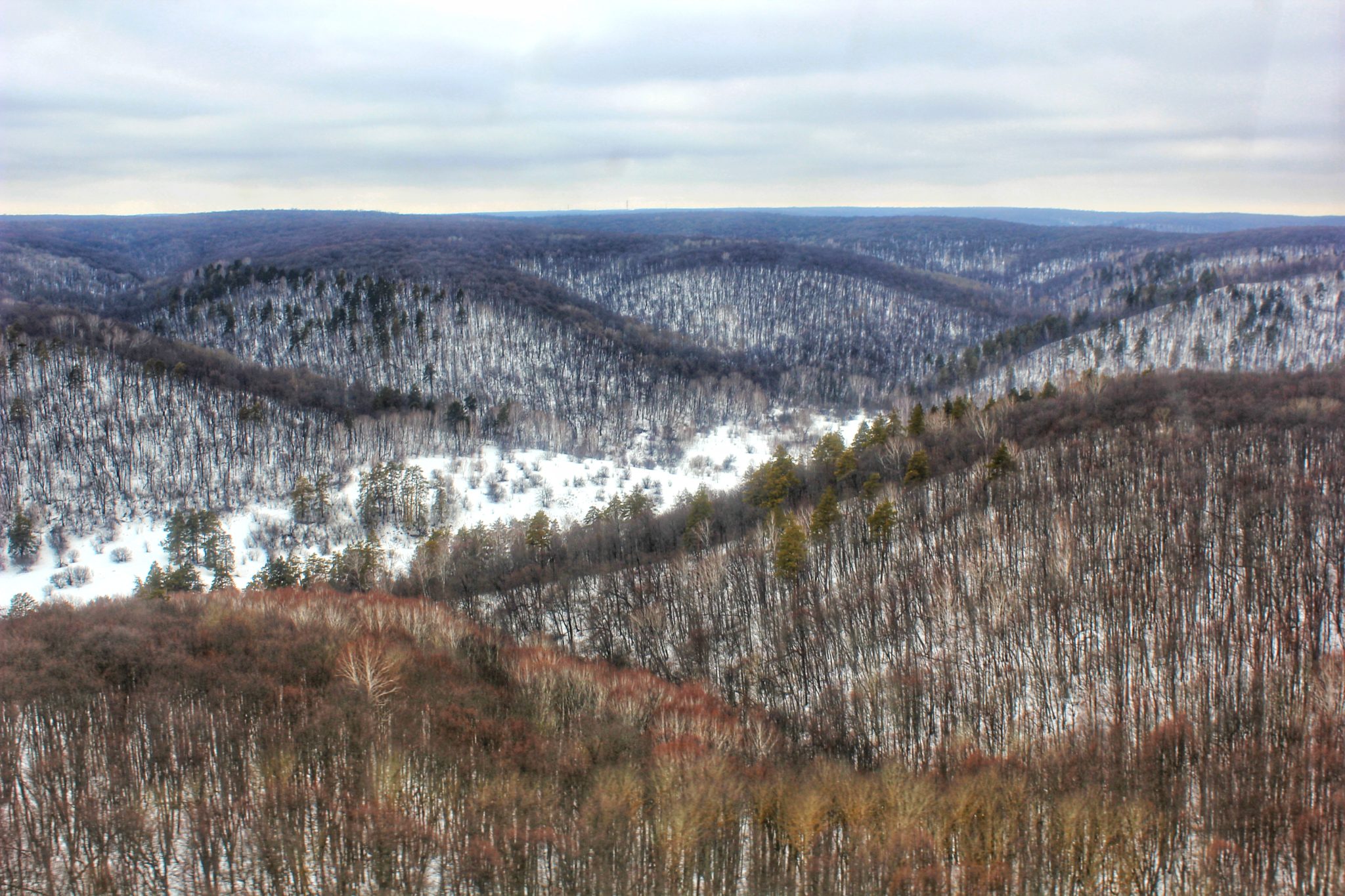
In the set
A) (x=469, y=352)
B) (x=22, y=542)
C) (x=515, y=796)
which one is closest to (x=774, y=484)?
(x=515, y=796)

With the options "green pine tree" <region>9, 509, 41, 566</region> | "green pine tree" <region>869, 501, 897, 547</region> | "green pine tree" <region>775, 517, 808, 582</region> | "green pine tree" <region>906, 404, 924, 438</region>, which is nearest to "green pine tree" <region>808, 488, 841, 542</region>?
"green pine tree" <region>775, 517, 808, 582</region>

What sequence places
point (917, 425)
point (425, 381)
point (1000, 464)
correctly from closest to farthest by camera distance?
point (1000, 464) → point (917, 425) → point (425, 381)

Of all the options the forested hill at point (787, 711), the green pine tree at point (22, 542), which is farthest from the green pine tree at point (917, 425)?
the green pine tree at point (22, 542)

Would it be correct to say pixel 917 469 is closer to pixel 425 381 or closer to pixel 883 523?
A: pixel 883 523

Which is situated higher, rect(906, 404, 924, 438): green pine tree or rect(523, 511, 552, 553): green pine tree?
rect(906, 404, 924, 438): green pine tree

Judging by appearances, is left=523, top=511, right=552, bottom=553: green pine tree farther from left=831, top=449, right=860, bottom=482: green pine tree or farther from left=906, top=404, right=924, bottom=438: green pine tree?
left=906, top=404, right=924, bottom=438: green pine tree

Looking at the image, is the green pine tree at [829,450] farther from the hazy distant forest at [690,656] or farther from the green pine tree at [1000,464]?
the green pine tree at [1000,464]

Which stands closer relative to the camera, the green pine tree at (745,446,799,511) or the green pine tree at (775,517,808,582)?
the green pine tree at (775,517,808,582)
